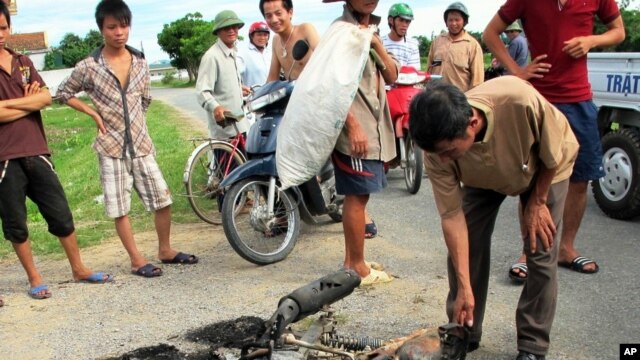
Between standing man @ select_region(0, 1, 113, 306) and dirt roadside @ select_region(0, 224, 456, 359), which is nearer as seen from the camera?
dirt roadside @ select_region(0, 224, 456, 359)

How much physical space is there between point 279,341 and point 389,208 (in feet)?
14.2

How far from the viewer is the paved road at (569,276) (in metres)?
3.62

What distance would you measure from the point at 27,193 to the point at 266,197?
1736mm

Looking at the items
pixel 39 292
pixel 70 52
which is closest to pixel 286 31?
pixel 39 292

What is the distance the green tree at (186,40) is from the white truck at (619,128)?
42.8 m

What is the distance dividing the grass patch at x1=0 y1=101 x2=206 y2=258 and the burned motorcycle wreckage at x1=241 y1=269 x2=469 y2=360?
383 cm

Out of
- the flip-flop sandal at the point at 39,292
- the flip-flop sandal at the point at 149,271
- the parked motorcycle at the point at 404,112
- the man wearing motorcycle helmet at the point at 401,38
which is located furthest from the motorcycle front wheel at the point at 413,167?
the flip-flop sandal at the point at 39,292

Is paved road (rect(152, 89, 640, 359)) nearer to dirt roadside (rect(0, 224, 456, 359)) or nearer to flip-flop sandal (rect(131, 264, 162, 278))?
dirt roadside (rect(0, 224, 456, 359))

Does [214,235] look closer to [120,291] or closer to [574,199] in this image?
[120,291]

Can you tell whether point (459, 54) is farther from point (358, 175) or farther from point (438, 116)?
point (438, 116)

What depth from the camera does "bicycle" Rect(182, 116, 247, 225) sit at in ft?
20.7

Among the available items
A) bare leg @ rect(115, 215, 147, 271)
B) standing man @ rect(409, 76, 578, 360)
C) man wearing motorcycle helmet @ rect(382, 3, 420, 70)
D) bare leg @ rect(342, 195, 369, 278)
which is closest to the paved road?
standing man @ rect(409, 76, 578, 360)

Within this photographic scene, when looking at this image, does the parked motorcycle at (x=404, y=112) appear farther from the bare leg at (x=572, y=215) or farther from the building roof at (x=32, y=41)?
the building roof at (x=32, y=41)

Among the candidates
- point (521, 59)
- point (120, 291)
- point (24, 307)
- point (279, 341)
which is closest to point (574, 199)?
point (279, 341)
